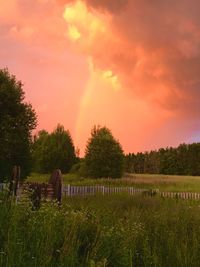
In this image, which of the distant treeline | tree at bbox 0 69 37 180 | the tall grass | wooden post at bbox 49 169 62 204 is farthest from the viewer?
the distant treeline

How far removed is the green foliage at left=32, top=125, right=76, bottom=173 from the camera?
66500 mm

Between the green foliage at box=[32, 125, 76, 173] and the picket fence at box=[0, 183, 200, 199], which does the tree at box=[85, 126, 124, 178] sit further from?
the picket fence at box=[0, 183, 200, 199]

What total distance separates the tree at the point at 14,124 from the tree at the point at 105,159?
19403 mm

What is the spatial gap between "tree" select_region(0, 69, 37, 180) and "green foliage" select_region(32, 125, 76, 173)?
29987 mm

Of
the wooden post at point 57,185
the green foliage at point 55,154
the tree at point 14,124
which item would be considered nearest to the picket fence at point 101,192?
the tree at point 14,124

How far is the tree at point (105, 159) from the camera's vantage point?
2149 inches

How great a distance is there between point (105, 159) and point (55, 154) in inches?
529

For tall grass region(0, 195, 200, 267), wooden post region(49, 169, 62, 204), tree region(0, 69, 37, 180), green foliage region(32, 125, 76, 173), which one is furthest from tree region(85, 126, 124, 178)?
tall grass region(0, 195, 200, 267)

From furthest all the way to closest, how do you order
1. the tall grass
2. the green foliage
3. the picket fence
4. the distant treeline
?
the distant treeline
the green foliage
the picket fence
the tall grass

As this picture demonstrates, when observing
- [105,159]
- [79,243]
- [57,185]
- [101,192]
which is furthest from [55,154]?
[79,243]

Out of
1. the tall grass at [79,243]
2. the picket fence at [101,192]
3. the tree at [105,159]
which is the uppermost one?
the tree at [105,159]

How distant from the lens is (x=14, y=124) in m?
35.2

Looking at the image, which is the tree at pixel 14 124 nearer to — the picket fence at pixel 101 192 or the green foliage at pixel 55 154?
the picket fence at pixel 101 192

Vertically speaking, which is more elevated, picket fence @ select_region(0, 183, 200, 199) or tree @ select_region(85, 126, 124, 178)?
tree @ select_region(85, 126, 124, 178)
